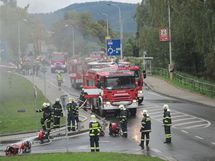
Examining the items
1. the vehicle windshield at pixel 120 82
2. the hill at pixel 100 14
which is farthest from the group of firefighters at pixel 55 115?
the hill at pixel 100 14

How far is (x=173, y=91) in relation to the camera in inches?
1809

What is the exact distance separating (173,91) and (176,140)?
23.1 meters

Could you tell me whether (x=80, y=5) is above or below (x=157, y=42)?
above

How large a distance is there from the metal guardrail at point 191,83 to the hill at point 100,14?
38.0 m

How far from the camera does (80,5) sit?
154m

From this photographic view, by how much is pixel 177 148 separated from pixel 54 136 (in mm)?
6657

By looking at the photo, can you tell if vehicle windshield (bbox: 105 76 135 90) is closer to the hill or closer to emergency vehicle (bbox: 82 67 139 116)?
emergency vehicle (bbox: 82 67 139 116)

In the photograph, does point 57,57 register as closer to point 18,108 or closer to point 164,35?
point 164,35

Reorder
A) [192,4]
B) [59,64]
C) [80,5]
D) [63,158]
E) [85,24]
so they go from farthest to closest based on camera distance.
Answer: [80,5] < [85,24] < [59,64] < [192,4] < [63,158]

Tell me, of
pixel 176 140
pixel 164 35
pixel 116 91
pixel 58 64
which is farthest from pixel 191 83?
pixel 58 64

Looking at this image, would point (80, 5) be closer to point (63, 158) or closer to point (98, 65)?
point (98, 65)

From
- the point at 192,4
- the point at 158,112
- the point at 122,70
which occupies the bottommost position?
the point at 158,112

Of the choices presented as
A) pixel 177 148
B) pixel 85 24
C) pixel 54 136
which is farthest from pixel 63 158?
pixel 85 24

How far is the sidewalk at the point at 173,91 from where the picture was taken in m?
39.1
